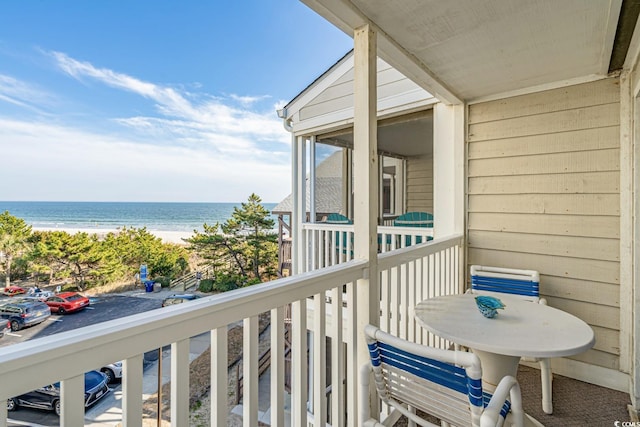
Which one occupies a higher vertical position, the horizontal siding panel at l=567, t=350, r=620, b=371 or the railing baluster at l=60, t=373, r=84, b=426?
the railing baluster at l=60, t=373, r=84, b=426

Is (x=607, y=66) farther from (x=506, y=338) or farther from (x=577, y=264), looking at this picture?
(x=506, y=338)

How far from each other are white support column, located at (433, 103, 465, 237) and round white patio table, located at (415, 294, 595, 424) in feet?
3.76

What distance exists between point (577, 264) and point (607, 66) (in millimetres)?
1419

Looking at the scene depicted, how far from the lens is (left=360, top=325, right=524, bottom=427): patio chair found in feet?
3.16

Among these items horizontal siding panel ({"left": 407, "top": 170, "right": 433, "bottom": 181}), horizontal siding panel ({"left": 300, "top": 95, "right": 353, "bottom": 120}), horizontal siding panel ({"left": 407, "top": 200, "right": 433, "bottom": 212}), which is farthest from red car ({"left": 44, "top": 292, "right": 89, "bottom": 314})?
horizontal siding panel ({"left": 407, "top": 170, "right": 433, "bottom": 181})

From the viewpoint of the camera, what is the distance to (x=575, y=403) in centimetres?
205

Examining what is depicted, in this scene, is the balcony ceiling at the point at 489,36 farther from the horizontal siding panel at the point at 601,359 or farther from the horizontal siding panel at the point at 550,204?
the horizontal siding panel at the point at 601,359

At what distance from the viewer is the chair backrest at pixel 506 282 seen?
7.68 feet

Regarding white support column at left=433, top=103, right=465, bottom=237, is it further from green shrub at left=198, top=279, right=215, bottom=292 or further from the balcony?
green shrub at left=198, top=279, right=215, bottom=292

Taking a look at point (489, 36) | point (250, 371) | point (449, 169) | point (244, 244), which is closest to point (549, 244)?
point (449, 169)

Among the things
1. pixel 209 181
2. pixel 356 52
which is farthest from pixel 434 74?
pixel 209 181

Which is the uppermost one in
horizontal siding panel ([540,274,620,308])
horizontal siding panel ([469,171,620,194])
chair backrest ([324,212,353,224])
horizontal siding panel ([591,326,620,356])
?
horizontal siding panel ([469,171,620,194])

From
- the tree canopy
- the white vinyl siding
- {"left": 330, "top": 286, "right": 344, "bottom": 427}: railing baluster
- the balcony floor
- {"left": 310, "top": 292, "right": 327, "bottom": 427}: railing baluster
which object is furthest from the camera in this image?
the tree canopy

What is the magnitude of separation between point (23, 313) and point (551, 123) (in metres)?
→ 3.30
